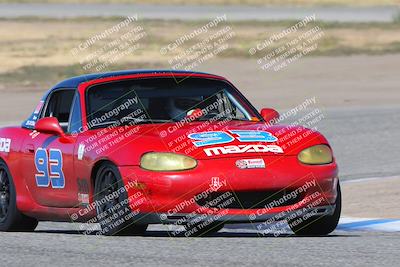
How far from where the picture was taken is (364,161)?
1866 centimetres

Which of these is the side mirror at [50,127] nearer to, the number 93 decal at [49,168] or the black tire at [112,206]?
the number 93 decal at [49,168]

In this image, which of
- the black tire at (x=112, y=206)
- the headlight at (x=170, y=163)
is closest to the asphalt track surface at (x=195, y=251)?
the black tire at (x=112, y=206)

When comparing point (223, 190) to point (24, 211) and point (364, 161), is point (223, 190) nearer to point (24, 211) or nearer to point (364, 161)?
point (24, 211)

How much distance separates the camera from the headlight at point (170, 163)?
950 centimetres

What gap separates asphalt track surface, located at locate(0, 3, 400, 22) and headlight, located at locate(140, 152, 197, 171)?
147ft

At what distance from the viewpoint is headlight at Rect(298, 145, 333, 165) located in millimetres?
9859

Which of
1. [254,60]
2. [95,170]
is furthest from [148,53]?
[95,170]

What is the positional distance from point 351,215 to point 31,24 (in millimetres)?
41761

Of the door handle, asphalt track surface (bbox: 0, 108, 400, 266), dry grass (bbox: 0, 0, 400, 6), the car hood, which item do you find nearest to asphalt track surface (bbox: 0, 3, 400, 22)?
dry grass (bbox: 0, 0, 400, 6)

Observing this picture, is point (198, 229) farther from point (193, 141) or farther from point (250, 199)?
point (193, 141)

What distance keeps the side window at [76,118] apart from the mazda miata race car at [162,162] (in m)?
0.01

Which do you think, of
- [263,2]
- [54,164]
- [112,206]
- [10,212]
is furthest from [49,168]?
[263,2]

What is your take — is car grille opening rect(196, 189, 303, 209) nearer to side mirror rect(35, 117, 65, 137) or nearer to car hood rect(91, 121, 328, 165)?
car hood rect(91, 121, 328, 165)

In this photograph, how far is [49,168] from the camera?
34.9 feet
